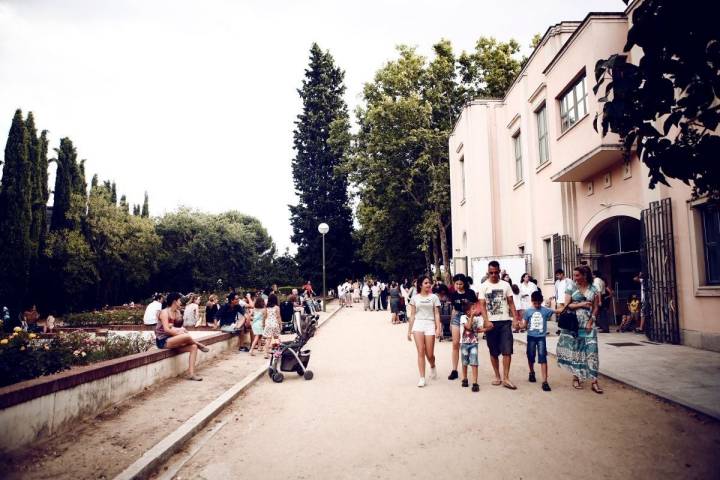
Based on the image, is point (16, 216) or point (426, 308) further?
point (16, 216)

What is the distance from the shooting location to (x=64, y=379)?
5523 millimetres

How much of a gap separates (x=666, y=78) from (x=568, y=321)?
363 centimetres

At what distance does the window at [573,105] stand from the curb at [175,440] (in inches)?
493

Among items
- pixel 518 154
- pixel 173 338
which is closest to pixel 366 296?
pixel 518 154

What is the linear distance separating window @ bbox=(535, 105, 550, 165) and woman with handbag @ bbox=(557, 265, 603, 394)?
12080 mm

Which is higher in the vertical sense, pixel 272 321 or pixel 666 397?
pixel 272 321

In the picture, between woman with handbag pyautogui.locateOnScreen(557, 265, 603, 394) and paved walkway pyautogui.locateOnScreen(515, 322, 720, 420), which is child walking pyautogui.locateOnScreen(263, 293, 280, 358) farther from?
woman with handbag pyautogui.locateOnScreen(557, 265, 603, 394)

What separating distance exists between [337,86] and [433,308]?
4237 cm

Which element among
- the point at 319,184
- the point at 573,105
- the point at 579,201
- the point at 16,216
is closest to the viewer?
the point at 573,105

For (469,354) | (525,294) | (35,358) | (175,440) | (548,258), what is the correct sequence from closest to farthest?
(175,440) < (35,358) < (469,354) < (525,294) < (548,258)

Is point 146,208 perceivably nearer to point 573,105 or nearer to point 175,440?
point 573,105

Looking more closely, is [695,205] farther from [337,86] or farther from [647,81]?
[337,86]

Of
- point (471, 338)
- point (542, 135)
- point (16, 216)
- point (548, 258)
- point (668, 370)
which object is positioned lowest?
point (668, 370)

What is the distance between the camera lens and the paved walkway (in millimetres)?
6480
